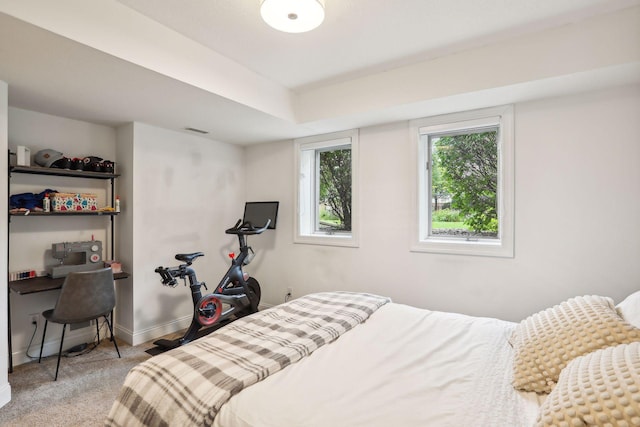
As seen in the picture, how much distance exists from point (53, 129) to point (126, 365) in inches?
89.4

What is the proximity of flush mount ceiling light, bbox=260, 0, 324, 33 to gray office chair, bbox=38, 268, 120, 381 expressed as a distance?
2.42 m

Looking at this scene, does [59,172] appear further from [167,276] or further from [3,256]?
[167,276]

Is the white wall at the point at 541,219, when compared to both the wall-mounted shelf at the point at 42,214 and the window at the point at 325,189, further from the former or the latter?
the wall-mounted shelf at the point at 42,214

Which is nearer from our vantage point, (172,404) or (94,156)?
(172,404)

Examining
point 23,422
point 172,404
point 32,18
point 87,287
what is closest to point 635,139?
point 172,404

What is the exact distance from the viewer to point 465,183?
10.2 feet

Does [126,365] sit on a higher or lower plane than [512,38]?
lower

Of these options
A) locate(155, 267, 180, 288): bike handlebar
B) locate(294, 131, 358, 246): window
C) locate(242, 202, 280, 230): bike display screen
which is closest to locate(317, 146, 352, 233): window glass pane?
locate(294, 131, 358, 246): window

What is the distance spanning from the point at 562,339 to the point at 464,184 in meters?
1.93

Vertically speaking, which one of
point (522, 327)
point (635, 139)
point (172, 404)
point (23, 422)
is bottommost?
point (23, 422)

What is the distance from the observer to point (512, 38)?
2287 millimetres

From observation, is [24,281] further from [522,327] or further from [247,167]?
[522,327]

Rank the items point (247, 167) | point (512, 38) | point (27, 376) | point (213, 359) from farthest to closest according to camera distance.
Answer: point (247, 167)
point (27, 376)
point (512, 38)
point (213, 359)

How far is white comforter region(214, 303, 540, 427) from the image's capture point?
1.12 meters
